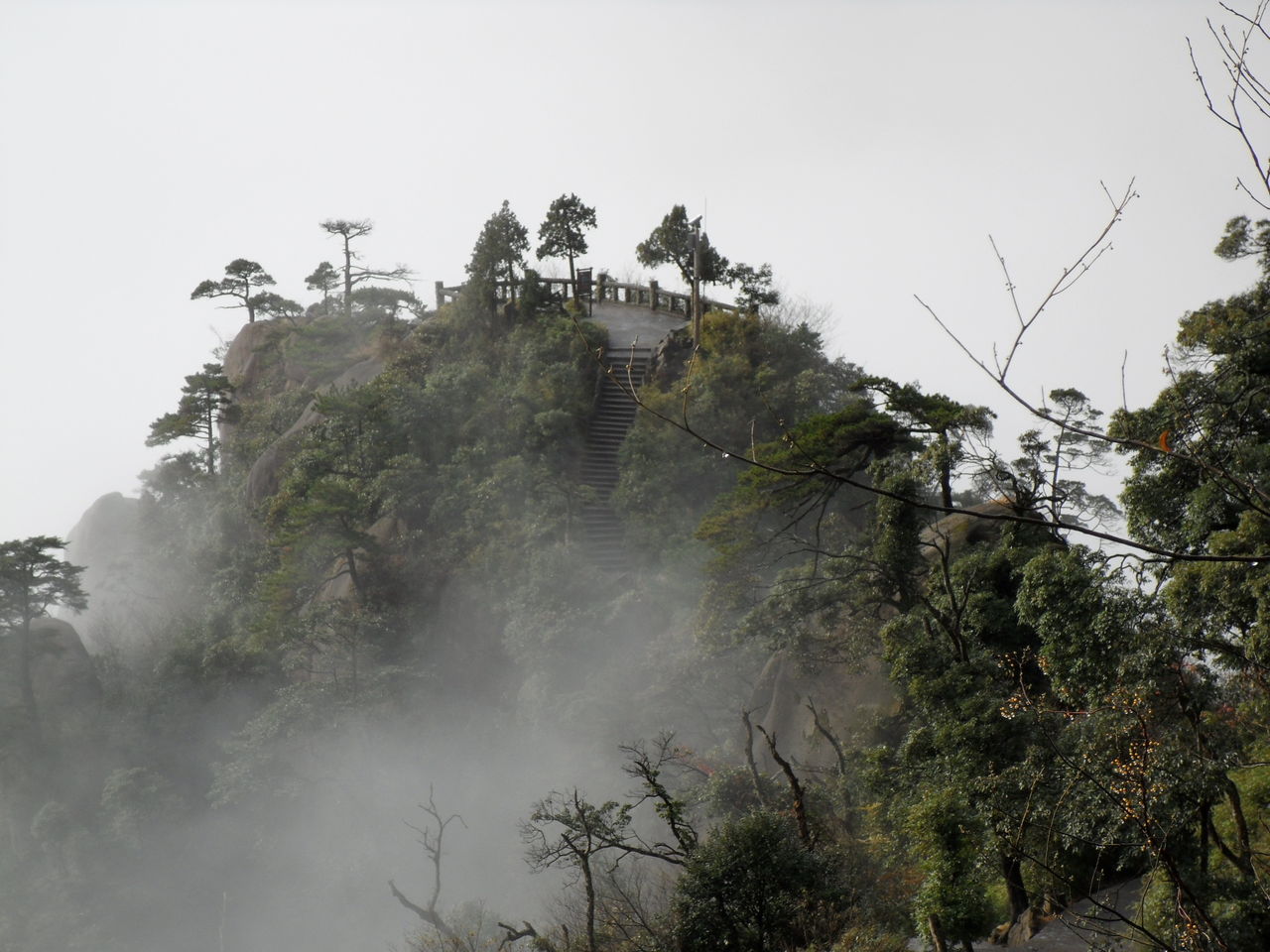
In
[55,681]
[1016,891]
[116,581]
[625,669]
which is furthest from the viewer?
[116,581]

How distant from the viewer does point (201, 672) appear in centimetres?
2595

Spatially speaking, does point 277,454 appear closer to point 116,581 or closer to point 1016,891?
point 116,581

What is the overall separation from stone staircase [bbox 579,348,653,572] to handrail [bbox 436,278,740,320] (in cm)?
298

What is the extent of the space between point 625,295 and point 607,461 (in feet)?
33.8

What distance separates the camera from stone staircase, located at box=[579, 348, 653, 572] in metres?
22.2

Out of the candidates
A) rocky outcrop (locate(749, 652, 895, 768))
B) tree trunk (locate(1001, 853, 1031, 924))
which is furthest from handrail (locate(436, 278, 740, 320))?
tree trunk (locate(1001, 853, 1031, 924))

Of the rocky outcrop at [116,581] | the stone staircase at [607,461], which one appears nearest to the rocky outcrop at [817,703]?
the stone staircase at [607,461]

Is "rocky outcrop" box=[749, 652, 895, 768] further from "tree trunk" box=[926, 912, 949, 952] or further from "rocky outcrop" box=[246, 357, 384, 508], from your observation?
"rocky outcrop" box=[246, 357, 384, 508]

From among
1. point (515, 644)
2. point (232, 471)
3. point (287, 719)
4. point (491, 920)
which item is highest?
point (232, 471)

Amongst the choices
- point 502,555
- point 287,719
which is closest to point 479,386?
point 502,555

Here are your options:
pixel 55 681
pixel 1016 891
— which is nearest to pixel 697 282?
pixel 1016 891

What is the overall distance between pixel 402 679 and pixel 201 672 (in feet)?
24.5

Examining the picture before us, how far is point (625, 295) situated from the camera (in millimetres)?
32688

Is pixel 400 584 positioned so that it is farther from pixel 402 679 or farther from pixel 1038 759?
pixel 1038 759
